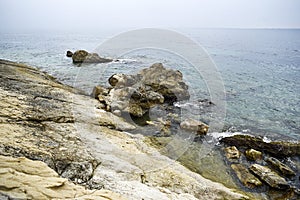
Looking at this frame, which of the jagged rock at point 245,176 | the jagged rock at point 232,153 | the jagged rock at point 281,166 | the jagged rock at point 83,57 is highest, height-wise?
the jagged rock at point 83,57

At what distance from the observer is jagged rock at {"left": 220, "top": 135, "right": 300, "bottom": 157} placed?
11.7m

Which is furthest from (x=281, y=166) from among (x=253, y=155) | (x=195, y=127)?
(x=195, y=127)

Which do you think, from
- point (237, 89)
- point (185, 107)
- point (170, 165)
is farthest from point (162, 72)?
point (170, 165)

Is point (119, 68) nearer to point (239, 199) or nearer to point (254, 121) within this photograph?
point (254, 121)

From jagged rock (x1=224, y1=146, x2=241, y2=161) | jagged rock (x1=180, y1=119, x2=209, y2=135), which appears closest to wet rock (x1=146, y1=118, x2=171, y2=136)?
jagged rock (x1=180, y1=119, x2=209, y2=135)

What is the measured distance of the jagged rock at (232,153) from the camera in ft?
36.0

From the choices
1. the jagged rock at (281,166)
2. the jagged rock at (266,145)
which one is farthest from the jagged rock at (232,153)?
the jagged rock at (281,166)

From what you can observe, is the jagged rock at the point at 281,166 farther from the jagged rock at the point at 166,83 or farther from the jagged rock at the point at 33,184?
the jagged rock at the point at 166,83

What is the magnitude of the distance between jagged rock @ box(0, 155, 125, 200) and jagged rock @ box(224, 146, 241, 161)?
25.5 feet

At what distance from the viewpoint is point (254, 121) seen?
53.7ft

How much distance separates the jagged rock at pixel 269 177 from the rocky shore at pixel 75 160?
1942 millimetres

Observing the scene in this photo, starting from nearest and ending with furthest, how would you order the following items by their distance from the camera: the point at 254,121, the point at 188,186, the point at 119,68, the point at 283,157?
the point at 188,186, the point at 283,157, the point at 254,121, the point at 119,68

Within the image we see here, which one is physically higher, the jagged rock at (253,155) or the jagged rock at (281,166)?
the jagged rock at (253,155)

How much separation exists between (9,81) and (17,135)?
7354 millimetres
